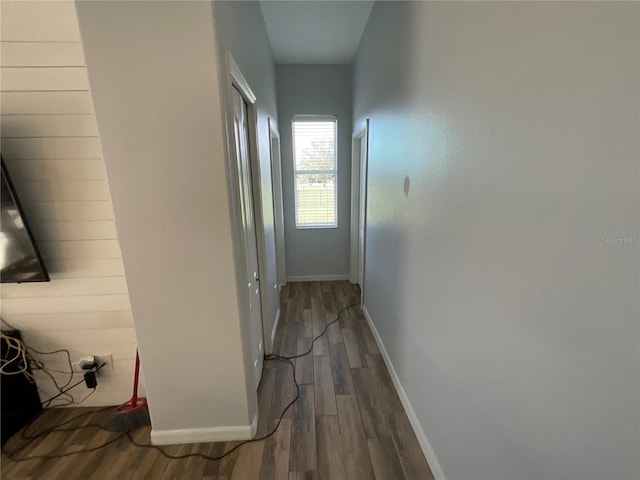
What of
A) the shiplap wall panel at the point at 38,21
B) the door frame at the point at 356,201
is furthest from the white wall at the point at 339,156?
the shiplap wall panel at the point at 38,21

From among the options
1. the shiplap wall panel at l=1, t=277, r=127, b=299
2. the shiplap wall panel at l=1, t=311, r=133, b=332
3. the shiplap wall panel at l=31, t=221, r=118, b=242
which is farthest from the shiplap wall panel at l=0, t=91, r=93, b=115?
the shiplap wall panel at l=1, t=311, r=133, b=332

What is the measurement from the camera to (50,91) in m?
1.41

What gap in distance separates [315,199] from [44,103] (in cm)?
283

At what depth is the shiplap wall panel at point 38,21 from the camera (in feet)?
4.25

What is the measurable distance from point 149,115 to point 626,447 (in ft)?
5.96

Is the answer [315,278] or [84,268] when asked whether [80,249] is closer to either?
[84,268]

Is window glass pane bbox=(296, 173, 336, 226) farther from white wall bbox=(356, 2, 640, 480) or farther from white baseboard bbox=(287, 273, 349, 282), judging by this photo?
white wall bbox=(356, 2, 640, 480)

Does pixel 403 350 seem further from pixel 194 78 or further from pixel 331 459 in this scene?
pixel 194 78

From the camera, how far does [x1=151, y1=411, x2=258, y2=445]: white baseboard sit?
62.2 inches

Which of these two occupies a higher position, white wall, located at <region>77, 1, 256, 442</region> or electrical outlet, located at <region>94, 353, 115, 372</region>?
white wall, located at <region>77, 1, 256, 442</region>

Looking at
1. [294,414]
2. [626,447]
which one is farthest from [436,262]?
[294,414]

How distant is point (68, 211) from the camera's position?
5.09 ft

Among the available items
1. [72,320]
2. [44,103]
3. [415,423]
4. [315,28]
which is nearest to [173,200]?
[44,103]

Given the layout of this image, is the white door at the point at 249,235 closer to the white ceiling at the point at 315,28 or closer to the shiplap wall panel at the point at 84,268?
the shiplap wall panel at the point at 84,268
